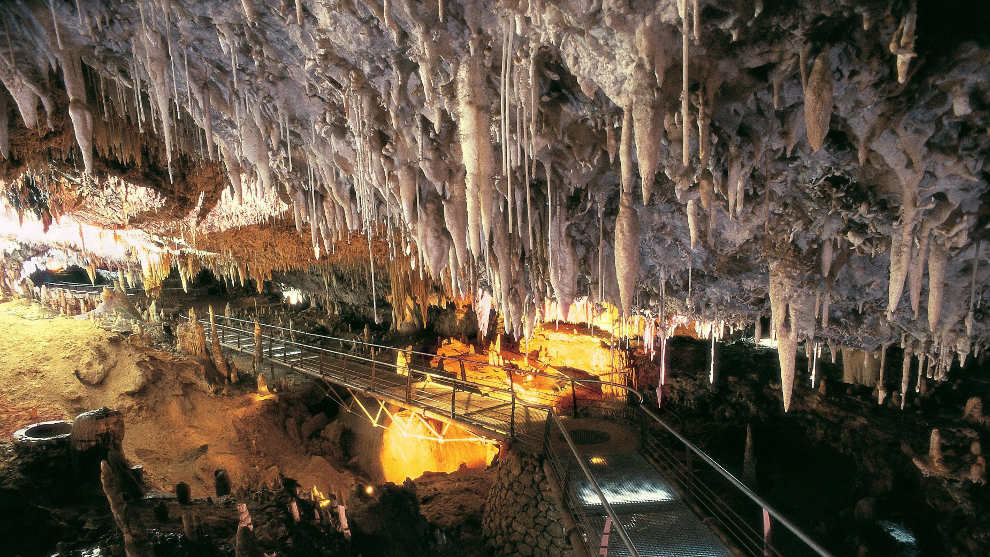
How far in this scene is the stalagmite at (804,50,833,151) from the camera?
2229mm

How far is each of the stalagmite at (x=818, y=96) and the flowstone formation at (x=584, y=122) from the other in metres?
0.01

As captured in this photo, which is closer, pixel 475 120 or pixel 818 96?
pixel 818 96

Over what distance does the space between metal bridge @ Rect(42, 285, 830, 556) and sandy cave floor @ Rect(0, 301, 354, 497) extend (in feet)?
6.51

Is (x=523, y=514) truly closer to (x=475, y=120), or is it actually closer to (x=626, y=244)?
(x=626, y=244)

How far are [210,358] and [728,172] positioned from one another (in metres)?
13.9

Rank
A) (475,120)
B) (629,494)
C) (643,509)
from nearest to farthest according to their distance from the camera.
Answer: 1. (475,120)
2. (643,509)
3. (629,494)

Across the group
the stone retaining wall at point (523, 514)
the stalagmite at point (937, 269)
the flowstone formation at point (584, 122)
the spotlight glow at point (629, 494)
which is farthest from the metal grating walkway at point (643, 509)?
the stalagmite at point (937, 269)

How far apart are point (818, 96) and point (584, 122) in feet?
5.01

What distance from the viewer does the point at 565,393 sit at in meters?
11.6

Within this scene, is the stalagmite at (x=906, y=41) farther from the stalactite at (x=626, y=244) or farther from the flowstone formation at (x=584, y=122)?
the stalactite at (x=626, y=244)

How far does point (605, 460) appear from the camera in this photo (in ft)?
22.0

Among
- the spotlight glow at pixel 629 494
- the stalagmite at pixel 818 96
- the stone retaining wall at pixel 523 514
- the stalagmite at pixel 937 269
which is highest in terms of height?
the stalagmite at pixel 818 96

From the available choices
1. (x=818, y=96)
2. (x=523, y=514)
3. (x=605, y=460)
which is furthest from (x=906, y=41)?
(x=523, y=514)

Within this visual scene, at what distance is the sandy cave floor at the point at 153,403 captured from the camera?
31.8ft
